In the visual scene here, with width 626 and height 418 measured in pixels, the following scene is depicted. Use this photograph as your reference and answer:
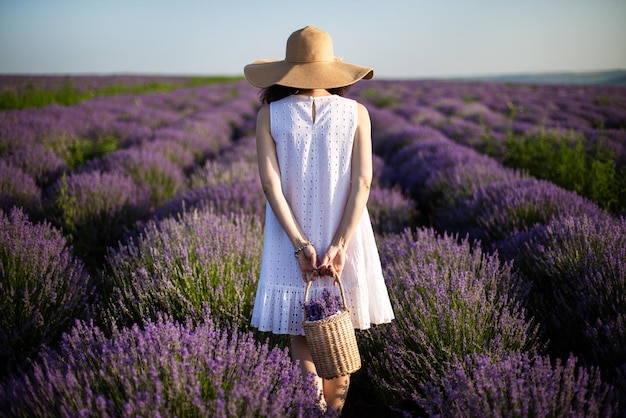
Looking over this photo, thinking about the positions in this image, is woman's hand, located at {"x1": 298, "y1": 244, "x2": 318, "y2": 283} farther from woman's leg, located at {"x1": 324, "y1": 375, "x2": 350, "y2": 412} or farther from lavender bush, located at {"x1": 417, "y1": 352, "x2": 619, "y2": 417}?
lavender bush, located at {"x1": 417, "y1": 352, "x2": 619, "y2": 417}

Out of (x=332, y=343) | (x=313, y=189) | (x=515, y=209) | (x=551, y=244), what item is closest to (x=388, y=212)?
(x=515, y=209)

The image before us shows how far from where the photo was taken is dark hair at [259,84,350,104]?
192 cm

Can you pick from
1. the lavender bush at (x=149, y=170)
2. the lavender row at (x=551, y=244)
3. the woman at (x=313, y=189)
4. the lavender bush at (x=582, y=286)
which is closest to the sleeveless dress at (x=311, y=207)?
the woman at (x=313, y=189)

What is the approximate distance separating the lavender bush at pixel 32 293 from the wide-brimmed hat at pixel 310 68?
1.45 m

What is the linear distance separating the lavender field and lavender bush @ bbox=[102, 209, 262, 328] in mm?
15

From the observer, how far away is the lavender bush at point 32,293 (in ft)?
7.36

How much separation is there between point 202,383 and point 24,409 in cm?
52

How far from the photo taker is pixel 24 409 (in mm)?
1434

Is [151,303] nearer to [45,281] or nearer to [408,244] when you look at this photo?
[45,281]

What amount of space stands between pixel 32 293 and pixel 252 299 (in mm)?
1049

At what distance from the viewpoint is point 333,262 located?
1.87 metres

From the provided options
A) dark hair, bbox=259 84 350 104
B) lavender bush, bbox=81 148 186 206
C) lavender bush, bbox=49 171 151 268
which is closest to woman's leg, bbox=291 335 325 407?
dark hair, bbox=259 84 350 104

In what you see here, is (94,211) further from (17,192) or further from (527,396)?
(527,396)

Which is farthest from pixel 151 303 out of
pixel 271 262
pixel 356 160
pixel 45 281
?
pixel 356 160
